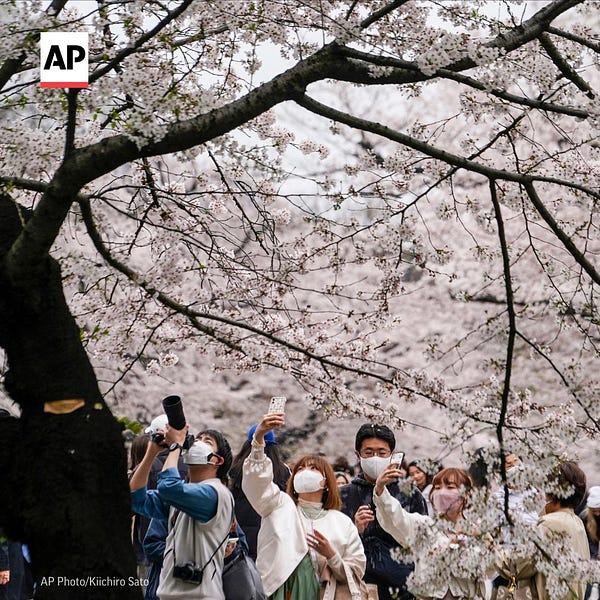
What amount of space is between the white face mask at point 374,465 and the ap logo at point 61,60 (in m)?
2.91

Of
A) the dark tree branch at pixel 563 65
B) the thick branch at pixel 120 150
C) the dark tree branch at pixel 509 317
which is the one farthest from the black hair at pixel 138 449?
the dark tree branch at pixel 563 65

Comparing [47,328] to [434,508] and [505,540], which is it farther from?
[434,508]

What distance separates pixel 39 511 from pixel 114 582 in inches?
14.3

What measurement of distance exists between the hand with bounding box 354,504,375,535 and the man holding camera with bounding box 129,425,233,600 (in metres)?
0.98

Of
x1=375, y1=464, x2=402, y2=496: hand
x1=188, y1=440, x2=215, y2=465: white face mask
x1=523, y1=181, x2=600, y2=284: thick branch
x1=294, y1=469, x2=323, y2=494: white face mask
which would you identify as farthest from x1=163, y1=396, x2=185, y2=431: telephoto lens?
x1=523, y1=181, x2=600, y2=284: thick branch

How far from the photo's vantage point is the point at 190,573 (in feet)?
14.0

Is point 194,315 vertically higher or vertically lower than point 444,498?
higher

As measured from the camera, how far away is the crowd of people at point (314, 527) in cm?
425

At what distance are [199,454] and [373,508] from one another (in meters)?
1.30

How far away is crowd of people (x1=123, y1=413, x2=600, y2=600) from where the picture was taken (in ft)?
13.9

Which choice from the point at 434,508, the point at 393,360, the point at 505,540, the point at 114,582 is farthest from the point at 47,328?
the point at 393,360

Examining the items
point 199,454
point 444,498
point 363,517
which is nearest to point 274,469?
point 363,517

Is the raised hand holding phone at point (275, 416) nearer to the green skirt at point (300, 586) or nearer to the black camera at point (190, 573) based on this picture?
the black camera at point (190, 573)

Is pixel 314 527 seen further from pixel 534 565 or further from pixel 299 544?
pixel 534 565
